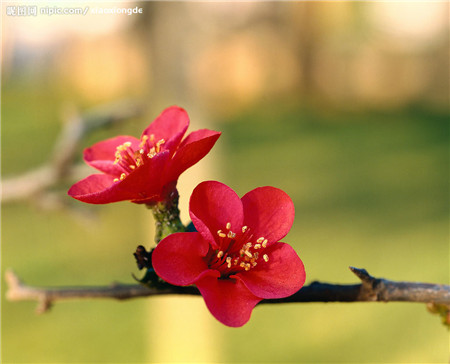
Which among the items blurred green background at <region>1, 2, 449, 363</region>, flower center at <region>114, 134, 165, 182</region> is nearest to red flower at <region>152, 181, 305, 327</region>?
flower center at <region>114, 134, 165, 182</region>

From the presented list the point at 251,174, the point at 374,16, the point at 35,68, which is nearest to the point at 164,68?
the point at 251,174

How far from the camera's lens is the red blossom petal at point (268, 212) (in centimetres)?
52

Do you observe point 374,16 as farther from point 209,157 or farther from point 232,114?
point 209,157

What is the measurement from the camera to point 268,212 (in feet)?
1.72

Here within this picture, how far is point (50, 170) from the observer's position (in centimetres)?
152

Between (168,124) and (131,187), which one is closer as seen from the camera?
(131,187)

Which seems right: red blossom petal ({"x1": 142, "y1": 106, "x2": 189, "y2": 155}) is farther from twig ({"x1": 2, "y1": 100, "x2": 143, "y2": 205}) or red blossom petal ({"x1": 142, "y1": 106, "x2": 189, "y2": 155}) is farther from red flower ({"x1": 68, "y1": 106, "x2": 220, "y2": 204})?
twig ({"x1": 2, "y1": 100, "x2": 143, "y2": 205})

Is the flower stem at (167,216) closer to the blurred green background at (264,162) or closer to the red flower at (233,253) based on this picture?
the red flower at (233,253)

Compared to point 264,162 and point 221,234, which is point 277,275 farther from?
point 264,162

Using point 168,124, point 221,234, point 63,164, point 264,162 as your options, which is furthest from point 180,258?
point 264,162

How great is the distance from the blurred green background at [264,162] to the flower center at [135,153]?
65 cm

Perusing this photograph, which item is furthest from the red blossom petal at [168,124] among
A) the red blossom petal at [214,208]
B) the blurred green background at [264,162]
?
the blurred green background at [264,162]

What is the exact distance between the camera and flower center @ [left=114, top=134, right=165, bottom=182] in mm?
570

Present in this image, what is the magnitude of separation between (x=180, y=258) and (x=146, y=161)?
0.11 metres
